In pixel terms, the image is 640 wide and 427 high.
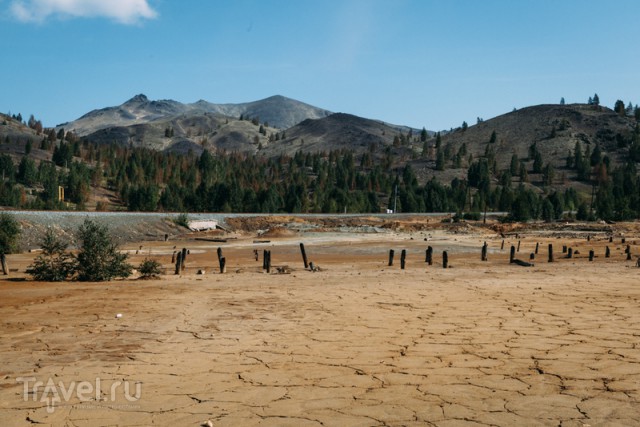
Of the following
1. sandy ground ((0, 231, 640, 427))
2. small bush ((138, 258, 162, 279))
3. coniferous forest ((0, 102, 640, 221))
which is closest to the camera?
sandy ground ((0, 231, 640, 427))

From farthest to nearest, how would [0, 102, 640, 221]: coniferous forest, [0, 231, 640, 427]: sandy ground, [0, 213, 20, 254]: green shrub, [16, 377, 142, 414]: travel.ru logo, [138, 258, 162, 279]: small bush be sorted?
[0, 102, 640, 221]: coniferous forest → [0, 213, 20, 254]: green shrub → [138, 258, 162, 279]: small bush → [16, 377, 142, 414]: travel.ru logo → [0, 231, 640, 427]: sandy ground

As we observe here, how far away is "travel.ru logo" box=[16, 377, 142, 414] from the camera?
7383 mm

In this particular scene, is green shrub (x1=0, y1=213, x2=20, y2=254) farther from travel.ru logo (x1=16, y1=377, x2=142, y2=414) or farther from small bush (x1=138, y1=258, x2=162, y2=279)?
travel.ru logo (x1=16, y1=377, x2=142, y2=414)

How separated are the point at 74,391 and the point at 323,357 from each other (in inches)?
Result: 155

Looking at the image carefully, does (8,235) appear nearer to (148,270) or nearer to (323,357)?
(148,270)

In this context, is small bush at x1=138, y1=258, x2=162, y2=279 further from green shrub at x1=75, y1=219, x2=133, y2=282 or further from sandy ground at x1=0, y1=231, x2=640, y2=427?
sandy ground at x1=0, y1=231, x2=640, y2=427

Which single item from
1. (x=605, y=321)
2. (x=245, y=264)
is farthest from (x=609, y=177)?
(x=605, y=321)

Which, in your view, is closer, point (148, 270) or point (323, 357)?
point (323, 357)

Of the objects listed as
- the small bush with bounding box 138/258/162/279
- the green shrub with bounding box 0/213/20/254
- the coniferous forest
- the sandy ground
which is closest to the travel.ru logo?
the sandy ground

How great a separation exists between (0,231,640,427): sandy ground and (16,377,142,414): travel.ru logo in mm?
39

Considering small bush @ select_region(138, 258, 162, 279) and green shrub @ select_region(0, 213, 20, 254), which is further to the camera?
green shrub @ select_region(0, 213, 20, 254)

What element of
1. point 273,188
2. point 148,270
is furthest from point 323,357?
point 273,188

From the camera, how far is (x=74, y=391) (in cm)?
769

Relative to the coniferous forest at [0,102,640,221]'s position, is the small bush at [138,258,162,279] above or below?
below
